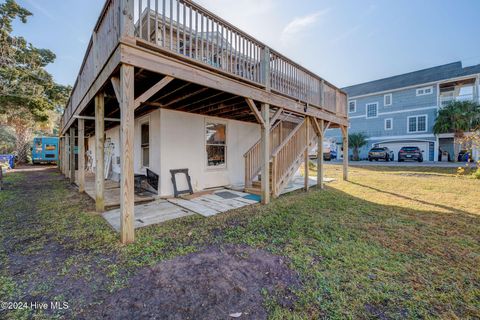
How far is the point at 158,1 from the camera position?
304 cm

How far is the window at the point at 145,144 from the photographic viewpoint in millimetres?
6504

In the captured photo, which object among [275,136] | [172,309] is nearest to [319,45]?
[275,136]

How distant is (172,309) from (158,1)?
394 cm

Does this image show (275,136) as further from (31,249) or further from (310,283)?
(31,249)

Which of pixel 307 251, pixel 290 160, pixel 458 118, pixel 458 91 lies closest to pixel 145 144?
pixel 290 160

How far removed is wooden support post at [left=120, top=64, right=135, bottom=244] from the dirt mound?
958 mm

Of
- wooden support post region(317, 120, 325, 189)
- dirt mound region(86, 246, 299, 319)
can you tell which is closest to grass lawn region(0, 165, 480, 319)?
dirt mound region(86, 246, 299, 319)

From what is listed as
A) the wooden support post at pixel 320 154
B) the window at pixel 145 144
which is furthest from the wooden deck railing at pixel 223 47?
the window at pixel 145 144

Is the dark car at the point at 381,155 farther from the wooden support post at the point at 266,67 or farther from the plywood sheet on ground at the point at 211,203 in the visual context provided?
the wooden support post at the point at 266,67

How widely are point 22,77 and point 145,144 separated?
14900 millimetres

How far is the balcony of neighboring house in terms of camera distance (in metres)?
18.3

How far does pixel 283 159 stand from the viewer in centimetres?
609

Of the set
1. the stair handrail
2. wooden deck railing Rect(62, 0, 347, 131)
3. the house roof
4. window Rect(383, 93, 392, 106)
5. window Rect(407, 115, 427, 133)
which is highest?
the house roof

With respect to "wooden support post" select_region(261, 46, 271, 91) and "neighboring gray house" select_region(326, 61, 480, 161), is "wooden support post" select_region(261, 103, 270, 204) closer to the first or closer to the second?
"wooden support post" select_region(261, 46, 271, 91)
